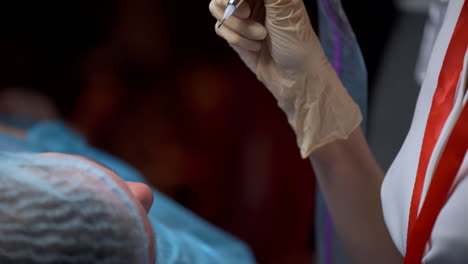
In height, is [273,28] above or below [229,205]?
above

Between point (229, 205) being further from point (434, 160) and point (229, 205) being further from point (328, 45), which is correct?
point (434, 160)

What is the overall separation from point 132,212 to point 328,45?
17.9 inches

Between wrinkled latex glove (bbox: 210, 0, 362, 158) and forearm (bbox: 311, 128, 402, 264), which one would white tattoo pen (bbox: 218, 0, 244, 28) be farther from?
forearm (bbox: 311, 128, 402, 264)

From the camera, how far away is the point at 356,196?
3.36ft

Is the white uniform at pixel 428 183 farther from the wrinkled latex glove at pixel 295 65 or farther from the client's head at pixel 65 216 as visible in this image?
the client's head at pixel 65 216

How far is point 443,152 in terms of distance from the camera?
2.31ft

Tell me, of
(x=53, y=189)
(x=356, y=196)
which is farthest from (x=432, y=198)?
(x=53, y=189)

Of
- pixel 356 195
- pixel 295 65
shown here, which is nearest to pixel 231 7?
pixel 295 65

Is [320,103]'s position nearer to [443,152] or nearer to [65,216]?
[443,152]

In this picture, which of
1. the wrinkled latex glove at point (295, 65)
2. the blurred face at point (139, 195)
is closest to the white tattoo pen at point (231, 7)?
the wrinkled latex glove at point (295, 65)

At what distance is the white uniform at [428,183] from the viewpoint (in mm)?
688

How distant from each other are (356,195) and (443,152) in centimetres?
34

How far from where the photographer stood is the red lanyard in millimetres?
701

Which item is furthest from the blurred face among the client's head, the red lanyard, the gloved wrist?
the red lanyard
